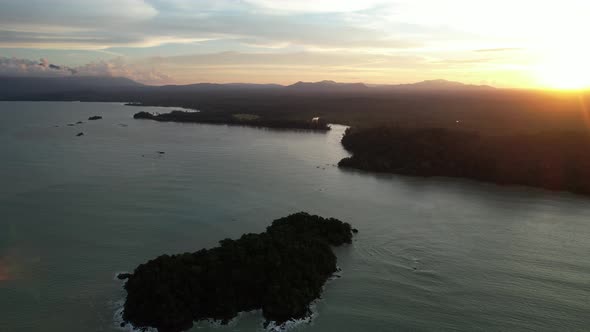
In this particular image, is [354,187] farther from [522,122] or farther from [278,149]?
[522,122]

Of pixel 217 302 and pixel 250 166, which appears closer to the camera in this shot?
pixel 217 302

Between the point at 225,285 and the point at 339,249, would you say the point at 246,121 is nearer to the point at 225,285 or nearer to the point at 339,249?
the point at 339,249

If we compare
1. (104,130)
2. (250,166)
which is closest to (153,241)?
(250,166)

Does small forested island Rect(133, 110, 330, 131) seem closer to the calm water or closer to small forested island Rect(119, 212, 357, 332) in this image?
the calm water

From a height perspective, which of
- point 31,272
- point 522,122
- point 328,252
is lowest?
point 31,272

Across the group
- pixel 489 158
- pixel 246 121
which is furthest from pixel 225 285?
pixel 246 121

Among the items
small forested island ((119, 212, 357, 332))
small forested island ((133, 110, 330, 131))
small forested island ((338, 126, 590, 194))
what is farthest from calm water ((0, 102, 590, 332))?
small forested island ((133, 110, 330, 131))
